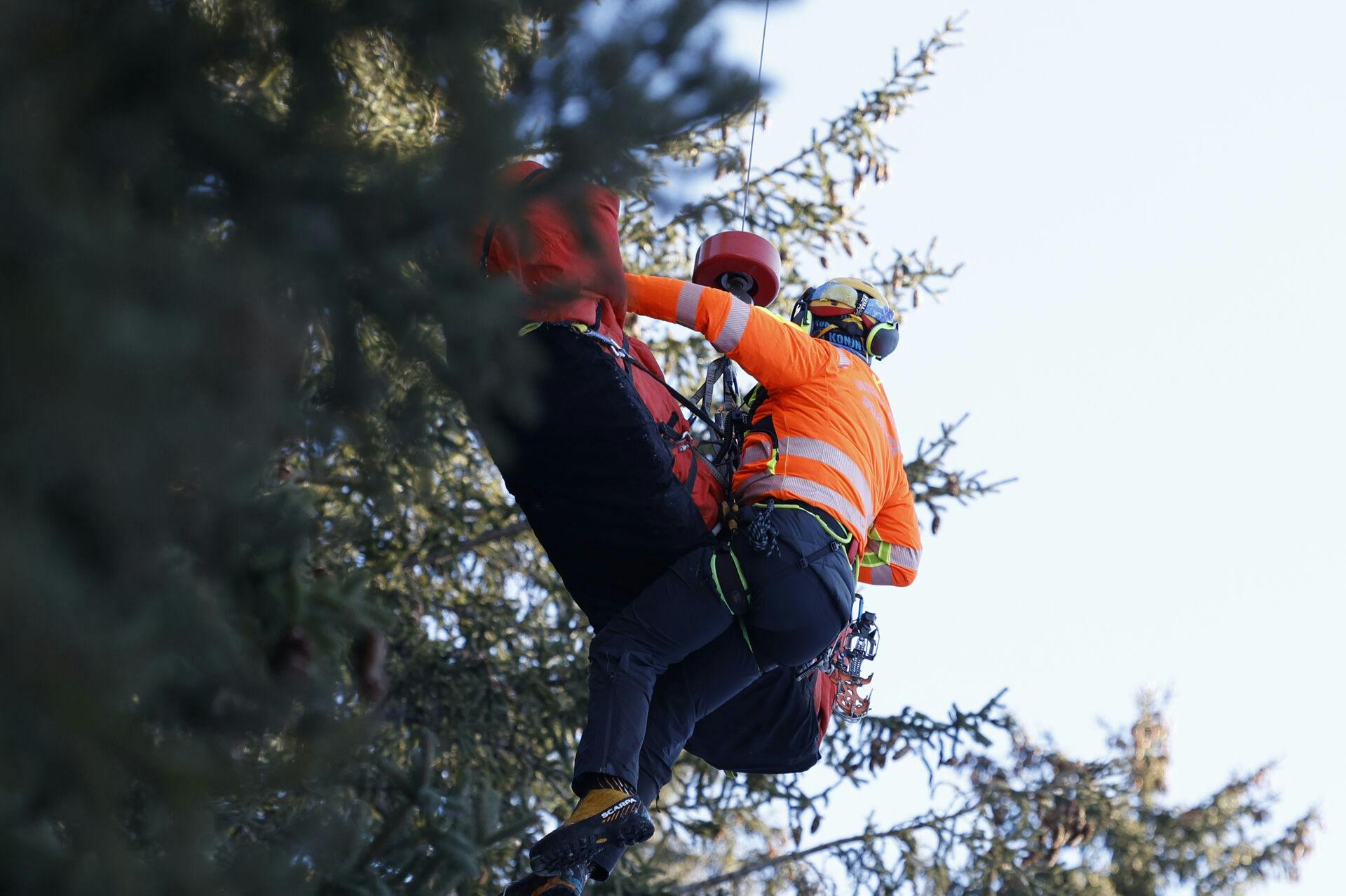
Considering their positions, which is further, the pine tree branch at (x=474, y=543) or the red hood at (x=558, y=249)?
the pine tree branch at (x=474, y=543)

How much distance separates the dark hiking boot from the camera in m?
4.93

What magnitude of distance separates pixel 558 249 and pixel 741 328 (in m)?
1.11

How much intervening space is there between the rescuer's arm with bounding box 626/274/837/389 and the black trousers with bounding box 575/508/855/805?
56 centimetres

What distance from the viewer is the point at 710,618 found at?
17.4ft

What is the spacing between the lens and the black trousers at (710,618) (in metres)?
5.20

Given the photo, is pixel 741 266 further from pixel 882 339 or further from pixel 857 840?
pixel 857 840

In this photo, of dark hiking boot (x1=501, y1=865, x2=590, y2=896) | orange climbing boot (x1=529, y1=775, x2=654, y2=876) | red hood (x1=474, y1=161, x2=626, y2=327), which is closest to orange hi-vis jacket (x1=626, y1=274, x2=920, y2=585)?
red hood (x1=474, y1=161, x2=626, y2=327)

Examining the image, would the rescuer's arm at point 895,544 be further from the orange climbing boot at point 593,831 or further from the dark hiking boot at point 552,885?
the dark hiking boot at point 552,885

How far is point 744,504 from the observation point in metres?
5.53

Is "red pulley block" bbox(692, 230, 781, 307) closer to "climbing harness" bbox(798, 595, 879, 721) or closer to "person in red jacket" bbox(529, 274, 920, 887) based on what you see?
"person in red jacket" bbox(529, 274, 920, 887)

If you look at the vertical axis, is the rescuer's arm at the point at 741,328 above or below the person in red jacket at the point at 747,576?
above

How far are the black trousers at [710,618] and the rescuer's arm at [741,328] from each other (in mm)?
560

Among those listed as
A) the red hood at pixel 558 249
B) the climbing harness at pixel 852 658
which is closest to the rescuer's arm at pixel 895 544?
the climbing harness at pixel 852 658

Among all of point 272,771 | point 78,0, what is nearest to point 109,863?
point 272,771
